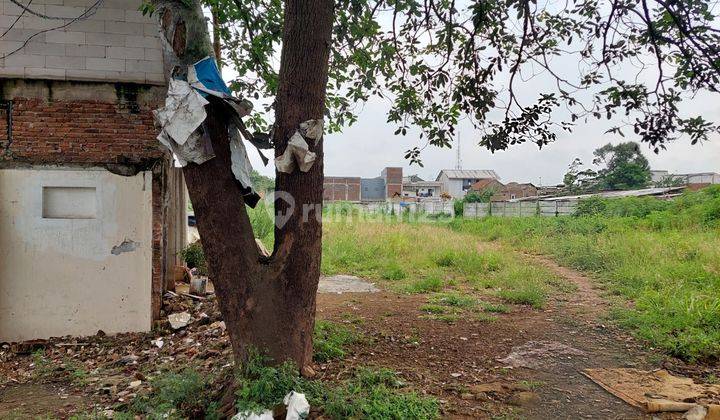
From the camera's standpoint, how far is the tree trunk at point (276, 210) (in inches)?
112

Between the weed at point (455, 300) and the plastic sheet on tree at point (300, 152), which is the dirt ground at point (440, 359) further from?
the plastic sheet on tree at point (300, 152)

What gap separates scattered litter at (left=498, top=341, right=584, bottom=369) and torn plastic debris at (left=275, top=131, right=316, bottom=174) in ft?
8.20

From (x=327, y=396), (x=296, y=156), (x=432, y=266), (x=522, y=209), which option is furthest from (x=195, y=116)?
(x=522, y=209)

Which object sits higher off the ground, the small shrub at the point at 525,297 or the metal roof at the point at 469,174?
the metal roof at the point at 469,174

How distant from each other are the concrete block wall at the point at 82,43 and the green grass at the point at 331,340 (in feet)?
11.9

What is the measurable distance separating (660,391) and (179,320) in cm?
502

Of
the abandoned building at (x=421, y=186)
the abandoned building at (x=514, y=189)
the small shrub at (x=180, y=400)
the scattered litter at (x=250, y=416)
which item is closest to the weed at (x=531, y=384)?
the scattered litter at (x=250, y=416)

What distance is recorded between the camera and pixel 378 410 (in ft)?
8.98

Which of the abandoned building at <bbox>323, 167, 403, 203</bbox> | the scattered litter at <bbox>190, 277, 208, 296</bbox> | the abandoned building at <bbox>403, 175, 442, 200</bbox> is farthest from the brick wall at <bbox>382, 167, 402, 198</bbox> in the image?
the scattered litter at <bbox>190, 277, 208, 296</bbox>

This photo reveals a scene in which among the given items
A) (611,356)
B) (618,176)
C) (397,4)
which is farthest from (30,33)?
(618,176)

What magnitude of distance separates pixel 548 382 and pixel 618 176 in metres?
34.0

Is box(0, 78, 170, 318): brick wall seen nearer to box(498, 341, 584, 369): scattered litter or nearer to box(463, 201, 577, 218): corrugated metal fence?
box(498, 341, 584, 369): scattered litter

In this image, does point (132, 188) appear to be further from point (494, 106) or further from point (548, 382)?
point (548, 382)

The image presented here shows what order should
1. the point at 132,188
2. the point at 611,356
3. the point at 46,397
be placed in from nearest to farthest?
1. the point at 46,397
2. the point at 611,356
3. the point at 132,188
